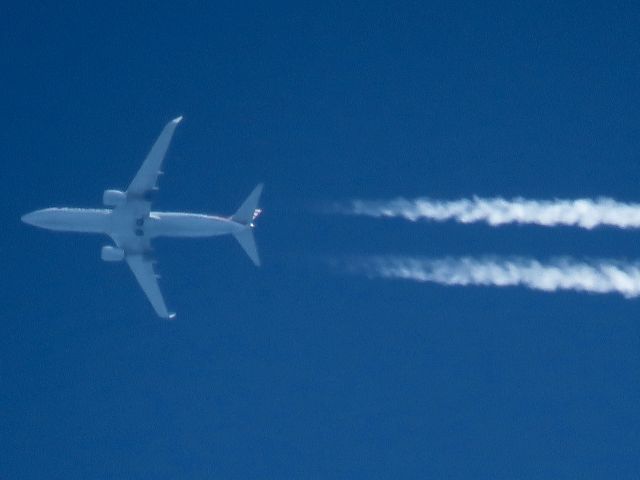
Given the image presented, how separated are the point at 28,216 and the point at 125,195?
6.10 m

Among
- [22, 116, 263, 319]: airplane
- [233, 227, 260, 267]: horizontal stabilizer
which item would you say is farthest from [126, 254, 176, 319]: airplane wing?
[233, 227, 260, 267]: horizontal stabilizer

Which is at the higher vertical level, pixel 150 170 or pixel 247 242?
pixel 150 170

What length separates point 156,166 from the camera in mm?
103875

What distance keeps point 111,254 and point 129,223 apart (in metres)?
2.22

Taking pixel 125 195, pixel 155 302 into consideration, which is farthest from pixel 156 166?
pixel 155 302

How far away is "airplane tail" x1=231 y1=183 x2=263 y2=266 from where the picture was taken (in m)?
103

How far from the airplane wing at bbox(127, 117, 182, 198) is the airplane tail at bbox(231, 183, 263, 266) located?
215 inches

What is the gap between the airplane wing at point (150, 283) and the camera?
108 meters

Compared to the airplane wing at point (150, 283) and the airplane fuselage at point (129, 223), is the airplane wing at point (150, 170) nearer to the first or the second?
the airplane fuselage at point (129, 223)

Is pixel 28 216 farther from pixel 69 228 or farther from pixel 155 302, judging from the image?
pixel 155 302

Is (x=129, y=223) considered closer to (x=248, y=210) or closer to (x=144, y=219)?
(x=144, y=219)

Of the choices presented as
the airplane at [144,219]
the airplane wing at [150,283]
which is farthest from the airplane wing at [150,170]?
the airplane wing at [150,283]

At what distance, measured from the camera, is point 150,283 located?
356 feet

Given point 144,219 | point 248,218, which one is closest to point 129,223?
point 144,219
